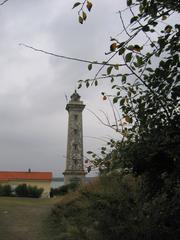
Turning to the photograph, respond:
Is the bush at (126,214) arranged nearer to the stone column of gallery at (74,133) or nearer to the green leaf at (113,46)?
the green leaf at (113,46)

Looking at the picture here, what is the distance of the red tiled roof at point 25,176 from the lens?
60.3m

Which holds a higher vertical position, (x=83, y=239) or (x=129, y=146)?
(x=129, y=146)

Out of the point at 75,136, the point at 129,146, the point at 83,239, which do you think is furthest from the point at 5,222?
the point at 75,136

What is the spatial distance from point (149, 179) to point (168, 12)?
1648mm

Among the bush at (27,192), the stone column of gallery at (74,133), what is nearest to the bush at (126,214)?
the bush at (27,192)

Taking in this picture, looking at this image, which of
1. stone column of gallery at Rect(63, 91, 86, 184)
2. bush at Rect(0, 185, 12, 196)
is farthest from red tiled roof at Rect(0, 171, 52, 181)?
bush at Rect(0, 185, 12, 196)

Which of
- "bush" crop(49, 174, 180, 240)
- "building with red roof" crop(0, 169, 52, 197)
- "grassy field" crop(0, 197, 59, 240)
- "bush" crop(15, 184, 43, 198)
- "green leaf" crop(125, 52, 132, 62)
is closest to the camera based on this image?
"green leaf" crop(125, 52, 132, 62)

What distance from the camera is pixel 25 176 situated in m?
60.9

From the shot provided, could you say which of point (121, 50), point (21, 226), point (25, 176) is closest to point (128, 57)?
point (121, 50)

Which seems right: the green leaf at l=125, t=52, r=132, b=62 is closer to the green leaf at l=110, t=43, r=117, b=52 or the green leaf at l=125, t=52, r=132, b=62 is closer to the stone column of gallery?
the green leaf at l=110, t=43, r=117, b=52

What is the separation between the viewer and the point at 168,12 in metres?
4.26

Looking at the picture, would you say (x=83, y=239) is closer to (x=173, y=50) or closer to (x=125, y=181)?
(x=125, y=181)

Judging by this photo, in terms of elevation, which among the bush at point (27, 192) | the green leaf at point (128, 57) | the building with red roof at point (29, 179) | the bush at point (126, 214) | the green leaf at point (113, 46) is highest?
the building with red roof at point (29, 179)

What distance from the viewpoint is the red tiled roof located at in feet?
198
